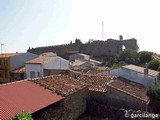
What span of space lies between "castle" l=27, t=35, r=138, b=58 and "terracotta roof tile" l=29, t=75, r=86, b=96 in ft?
127

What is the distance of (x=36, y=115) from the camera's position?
550 inches

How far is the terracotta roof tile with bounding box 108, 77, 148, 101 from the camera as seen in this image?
753 inches

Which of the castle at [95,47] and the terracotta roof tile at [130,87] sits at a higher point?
the castle at [95,47]

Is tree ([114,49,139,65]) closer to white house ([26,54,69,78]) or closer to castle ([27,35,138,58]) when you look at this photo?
castle ([27,35,138,58])

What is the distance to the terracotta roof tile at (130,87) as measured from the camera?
19.1m

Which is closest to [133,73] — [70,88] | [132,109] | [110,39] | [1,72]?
[132,109]

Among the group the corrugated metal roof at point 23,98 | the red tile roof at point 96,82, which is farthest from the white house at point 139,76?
the corrugated metal roof at point 23,98

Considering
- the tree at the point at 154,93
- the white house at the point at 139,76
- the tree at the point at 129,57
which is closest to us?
the tree at the point at 154,93

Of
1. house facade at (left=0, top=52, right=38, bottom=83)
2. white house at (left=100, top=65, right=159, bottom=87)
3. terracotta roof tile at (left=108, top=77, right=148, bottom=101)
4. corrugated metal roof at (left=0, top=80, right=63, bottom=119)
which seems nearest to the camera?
corrugated metal roof at (left=0, top=80, right=63, bottom=119)

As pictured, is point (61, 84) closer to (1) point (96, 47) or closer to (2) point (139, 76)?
(2) point (139, 76)

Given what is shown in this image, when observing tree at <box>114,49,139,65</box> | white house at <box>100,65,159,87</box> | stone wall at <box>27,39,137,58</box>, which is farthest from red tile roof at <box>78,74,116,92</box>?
stone wall at <box>27,39,137,58</box>

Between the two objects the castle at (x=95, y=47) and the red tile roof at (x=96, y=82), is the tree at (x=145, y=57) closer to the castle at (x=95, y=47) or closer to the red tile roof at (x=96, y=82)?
the castle at (x=95, y=47)

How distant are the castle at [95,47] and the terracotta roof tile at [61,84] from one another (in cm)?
3868

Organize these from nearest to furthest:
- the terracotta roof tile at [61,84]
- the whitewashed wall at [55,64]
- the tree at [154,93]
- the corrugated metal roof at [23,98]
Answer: the corrugated metal roof at [23,98], the terracotta roof tile at [61,84], the tree at [154,93], the whitewashed wall at [55,64]
